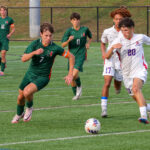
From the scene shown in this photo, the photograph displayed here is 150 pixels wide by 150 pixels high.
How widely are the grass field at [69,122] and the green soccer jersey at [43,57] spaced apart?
95 cm

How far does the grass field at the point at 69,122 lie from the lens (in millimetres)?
8141

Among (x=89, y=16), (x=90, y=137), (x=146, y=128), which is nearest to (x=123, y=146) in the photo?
(x=90, y=137)

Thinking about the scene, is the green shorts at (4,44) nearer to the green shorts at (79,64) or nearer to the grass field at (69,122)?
the grass field at (69,122)

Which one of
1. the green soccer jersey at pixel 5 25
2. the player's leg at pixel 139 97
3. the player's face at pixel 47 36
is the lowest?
the player's leg at pixel 139 97

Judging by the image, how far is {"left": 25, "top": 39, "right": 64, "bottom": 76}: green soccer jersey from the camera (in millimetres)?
9766

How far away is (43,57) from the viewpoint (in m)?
9.80

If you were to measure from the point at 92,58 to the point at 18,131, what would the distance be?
1554 cm

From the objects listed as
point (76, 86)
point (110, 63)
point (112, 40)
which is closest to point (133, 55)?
point (110, 63)

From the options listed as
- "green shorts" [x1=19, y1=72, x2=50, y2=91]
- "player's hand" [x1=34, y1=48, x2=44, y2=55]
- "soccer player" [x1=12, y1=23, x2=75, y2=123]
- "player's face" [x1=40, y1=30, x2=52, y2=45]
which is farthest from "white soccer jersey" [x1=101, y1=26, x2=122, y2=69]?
"player's hand" [x1=34, y1=48, x2=44, y2=55]

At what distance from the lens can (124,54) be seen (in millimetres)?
9711

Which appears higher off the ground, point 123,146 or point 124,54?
point 124,54

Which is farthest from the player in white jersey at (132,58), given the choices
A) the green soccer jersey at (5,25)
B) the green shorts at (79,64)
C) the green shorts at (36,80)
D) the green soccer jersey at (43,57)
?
the green soccer jersey at (5,25)

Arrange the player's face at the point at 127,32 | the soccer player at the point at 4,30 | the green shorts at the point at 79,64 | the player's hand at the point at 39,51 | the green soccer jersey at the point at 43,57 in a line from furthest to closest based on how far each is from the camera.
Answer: the soccer player at the point at 4,30
the green shorts at the point at 79,64
the green soccer jersey at the point at 43,57
the player's face at the point at 127,32
the player's hand at the point at 39,51

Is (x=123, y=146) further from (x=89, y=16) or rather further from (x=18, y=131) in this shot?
(x=89, y=16)
